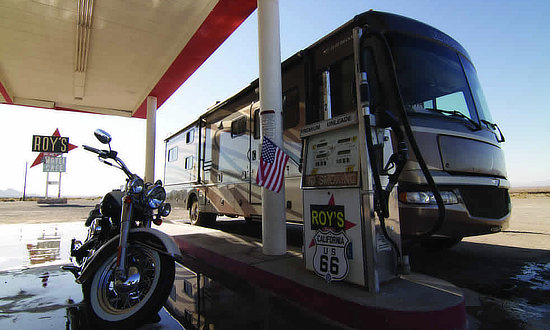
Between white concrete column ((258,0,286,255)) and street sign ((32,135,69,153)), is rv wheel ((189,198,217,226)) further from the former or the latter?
street sign ((32,135,69,153))

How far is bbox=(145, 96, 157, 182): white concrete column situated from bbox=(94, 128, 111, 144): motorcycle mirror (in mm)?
8790

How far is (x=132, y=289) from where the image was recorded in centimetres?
260

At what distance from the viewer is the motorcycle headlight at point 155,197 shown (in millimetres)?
2996

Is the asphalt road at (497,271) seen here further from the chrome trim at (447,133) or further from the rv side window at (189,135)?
the rv side window at (189,135)

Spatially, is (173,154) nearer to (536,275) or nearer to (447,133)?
(447,133)

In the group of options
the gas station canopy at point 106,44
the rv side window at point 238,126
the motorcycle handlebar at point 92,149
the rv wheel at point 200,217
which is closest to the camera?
the motorcycle handlebar at point 92,149

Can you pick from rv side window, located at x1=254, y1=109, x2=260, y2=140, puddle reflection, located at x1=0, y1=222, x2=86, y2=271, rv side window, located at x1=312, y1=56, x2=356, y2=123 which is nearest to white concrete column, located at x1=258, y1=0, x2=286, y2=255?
rv side window, located at x1=312, y1=56, x2=356, y2=123

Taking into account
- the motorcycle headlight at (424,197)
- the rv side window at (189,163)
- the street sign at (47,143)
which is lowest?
the motorcycle headlight at (424,197)

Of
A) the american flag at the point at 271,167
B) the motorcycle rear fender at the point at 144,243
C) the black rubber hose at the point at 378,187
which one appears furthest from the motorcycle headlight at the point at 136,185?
the black rubber hose at the point at 378,187

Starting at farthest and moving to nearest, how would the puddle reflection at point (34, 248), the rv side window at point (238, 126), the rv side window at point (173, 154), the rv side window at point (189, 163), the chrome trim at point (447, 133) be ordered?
the rv side window at point (173, 154) < the rv side window at point (189, 163) < the rv side window at point (238, 126) < the puddle reflection at point (34, 248) < the chrome trim at point (447, 133)

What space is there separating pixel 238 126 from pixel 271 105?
7.47ft

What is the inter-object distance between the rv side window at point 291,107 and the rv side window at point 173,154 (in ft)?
21.2

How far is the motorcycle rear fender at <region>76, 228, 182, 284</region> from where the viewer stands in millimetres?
→ 2633

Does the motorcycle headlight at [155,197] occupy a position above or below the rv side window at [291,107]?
below
